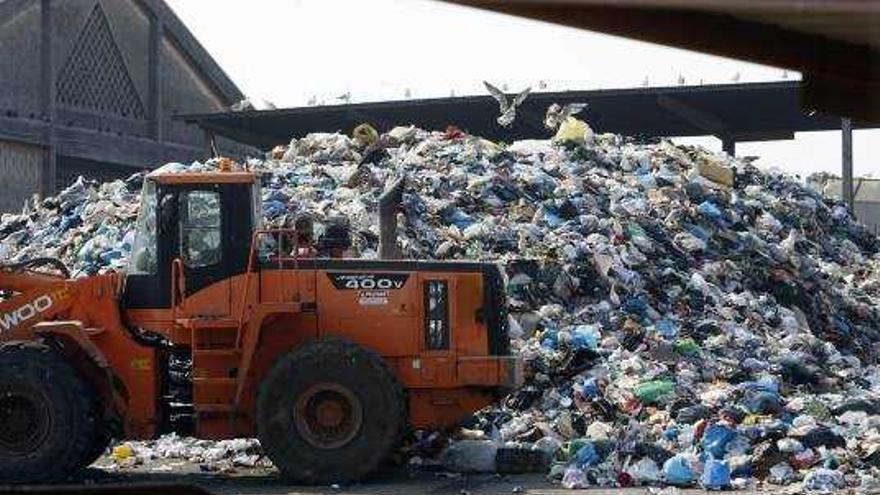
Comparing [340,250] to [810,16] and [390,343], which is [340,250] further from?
[810,16]

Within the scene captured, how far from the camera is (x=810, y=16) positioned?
3711mm

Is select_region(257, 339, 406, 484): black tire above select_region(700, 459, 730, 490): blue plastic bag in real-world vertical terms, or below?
above

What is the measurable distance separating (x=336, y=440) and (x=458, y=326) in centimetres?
122

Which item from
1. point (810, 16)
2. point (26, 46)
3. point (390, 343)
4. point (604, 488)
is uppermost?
point (26, 46)

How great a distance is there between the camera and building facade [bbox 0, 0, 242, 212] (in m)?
25.0

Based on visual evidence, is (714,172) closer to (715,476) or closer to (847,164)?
(847,164)

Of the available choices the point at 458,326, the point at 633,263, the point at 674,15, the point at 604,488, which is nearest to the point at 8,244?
the point at 633,263

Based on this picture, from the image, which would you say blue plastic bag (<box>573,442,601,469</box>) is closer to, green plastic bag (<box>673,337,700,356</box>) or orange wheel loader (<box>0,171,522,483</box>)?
orange wheel loader (<box>0,171,522,483</box>)

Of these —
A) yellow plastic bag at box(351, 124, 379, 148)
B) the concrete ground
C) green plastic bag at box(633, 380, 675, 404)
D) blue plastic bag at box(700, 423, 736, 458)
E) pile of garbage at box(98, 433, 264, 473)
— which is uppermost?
yellow plastic bag at box(351, 124, 379, 148)

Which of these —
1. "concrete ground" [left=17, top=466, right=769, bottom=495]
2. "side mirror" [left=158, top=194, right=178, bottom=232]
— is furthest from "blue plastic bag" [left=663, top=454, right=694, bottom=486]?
"side mirror" [left=158, top=194, right=178, bottom=232]

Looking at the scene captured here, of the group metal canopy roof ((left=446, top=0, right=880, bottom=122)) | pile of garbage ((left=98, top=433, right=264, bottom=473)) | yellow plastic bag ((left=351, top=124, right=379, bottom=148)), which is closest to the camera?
metal canopy roof ((left=446, top=0, right=880, bottom=122))

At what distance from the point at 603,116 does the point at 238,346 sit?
1539 cm

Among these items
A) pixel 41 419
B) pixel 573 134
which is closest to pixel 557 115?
pixel 573 134

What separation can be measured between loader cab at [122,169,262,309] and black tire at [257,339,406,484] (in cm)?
83
